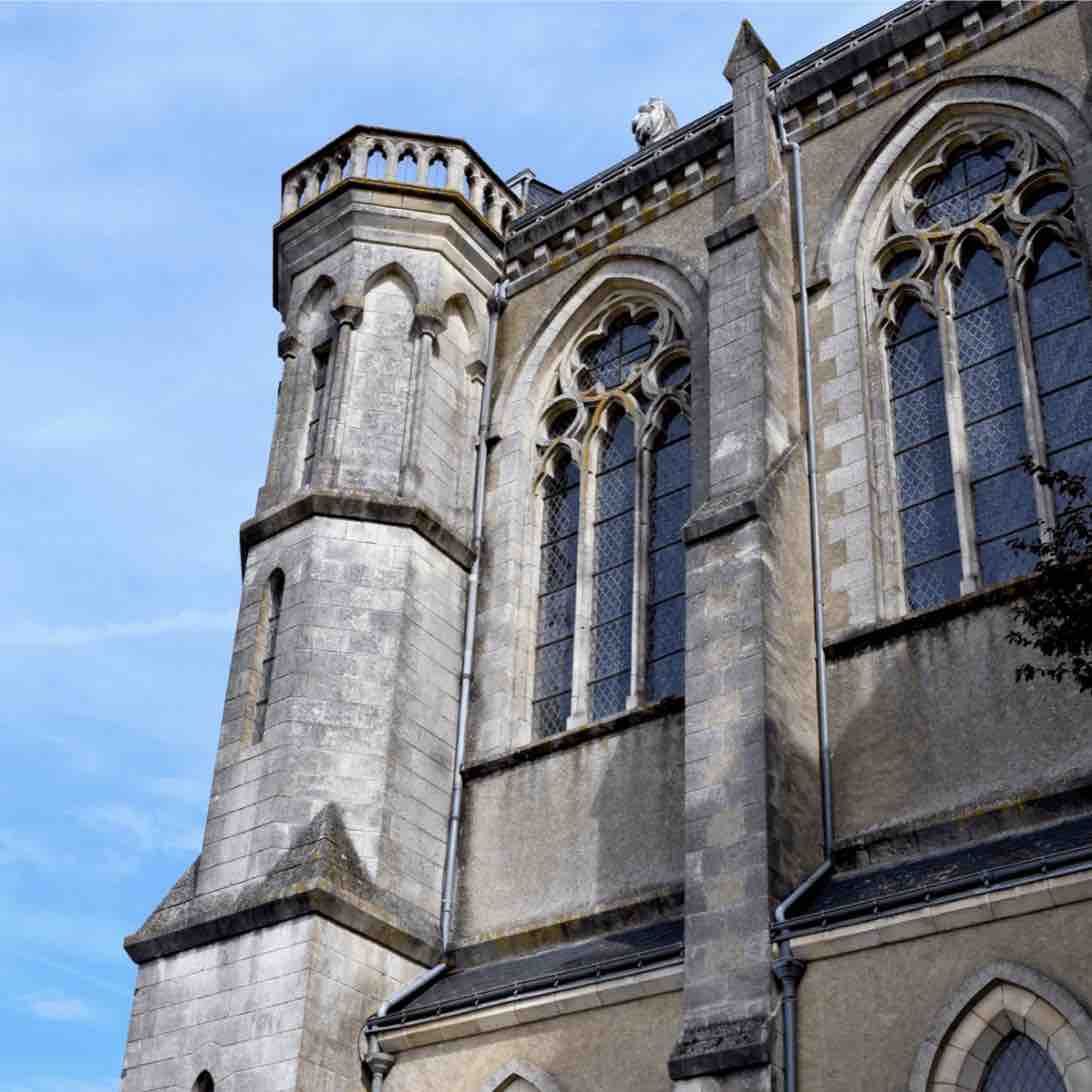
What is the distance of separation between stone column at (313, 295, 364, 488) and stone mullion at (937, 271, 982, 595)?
5.46 m

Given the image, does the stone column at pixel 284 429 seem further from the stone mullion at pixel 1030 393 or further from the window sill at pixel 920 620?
the stone mullion at pixel 1030 393

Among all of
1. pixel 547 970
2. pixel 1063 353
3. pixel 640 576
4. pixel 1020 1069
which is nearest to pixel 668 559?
pixel 640 576

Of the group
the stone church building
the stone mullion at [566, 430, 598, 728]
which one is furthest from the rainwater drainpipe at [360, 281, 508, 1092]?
the stone mullion at [566, 430, 598, 728]

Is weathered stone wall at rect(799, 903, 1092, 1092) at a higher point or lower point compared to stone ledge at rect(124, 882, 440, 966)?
Result: lower

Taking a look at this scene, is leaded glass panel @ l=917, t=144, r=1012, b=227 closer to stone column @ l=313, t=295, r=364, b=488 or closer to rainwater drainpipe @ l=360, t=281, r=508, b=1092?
rainwater drainpipe @ l=360, t=281, r=508, b=1092

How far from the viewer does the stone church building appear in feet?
38.5

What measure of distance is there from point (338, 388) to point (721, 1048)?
25.6 feet

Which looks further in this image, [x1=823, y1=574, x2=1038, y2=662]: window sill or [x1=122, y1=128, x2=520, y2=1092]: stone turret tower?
[x1=122, y1=128, x2=520, y2=1092]: stone turret tower

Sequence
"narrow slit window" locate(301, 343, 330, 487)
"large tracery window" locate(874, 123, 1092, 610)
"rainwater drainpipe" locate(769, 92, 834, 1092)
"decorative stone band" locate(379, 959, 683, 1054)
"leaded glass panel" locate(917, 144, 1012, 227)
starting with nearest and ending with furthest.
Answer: "rainwater drainpipe" locate(769, 92, 834, 1092), "decorative stone band" locate(379, 959, 683, 1054), "large tracery window" locate(874, 123, 1092, 610), "leaded glass panel" locate(917, 144, 1012, 227), "narrow slit window" locate(301, 343, 330, 487)

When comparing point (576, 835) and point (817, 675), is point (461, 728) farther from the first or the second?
point (817, 675)

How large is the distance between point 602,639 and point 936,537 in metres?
3.24

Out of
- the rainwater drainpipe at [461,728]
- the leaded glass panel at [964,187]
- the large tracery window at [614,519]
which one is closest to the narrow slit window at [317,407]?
the rainwater drainpipe at [461,728]

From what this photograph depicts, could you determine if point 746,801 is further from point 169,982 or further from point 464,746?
point 169,982

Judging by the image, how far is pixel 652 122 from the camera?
20.7 m
